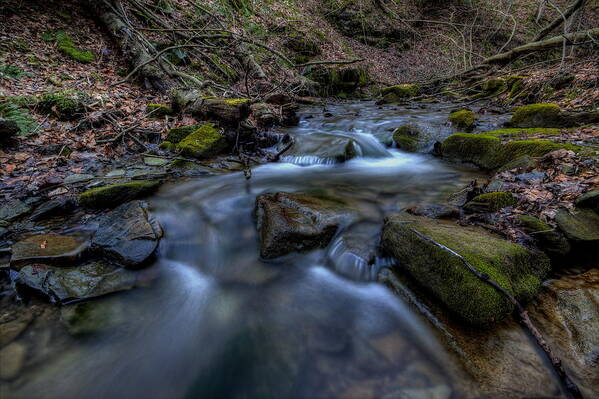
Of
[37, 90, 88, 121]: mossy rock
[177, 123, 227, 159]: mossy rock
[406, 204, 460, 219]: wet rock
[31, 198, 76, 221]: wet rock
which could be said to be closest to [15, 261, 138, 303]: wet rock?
[31, 198, 76, 221]: wet rock

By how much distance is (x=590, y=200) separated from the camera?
252cm

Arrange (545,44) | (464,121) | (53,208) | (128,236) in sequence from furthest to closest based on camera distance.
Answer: (545,44) → (464,121) → (53,208) → (128,236)

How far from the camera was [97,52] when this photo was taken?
769cm

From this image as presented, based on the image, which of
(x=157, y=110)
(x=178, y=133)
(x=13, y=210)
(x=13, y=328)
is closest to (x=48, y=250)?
(x=13, y=328)

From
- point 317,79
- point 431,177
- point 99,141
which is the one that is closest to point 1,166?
point 99,141

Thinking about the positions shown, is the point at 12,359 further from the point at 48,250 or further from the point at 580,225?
the point at 580,225

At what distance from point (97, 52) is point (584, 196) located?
10447mm

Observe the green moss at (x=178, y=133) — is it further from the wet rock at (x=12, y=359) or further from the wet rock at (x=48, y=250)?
the wet rock at (x=12, y=359)

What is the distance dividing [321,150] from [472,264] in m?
4.27

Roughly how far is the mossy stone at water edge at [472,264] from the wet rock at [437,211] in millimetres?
506

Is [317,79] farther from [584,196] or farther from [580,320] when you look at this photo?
[580,320]

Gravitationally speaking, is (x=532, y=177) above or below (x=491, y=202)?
above

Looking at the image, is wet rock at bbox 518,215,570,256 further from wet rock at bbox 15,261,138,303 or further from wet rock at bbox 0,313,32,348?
wet rock at bbox 0,313,32,348

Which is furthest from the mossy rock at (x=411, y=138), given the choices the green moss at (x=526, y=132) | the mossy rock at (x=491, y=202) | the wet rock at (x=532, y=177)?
the mossy rock at (x=491, y=202)
